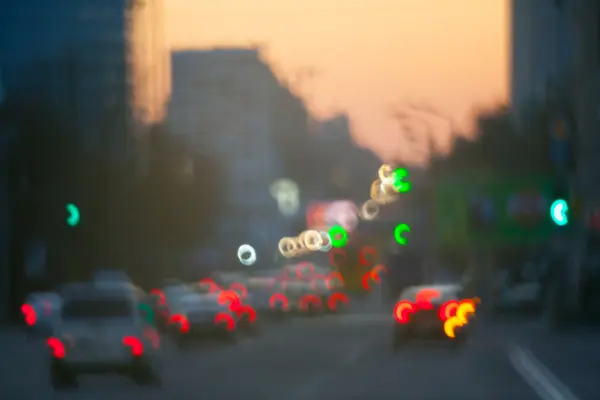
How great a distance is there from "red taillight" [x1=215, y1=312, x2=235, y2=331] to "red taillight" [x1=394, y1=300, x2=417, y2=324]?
218 inches

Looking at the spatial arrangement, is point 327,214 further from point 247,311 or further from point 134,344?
point 134,344

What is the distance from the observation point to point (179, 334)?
132 ft

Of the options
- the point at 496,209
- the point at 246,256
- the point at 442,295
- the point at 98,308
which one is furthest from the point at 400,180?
the point at 246,256

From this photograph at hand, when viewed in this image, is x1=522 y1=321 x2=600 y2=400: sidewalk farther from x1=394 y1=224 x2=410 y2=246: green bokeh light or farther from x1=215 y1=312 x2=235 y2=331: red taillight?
x1=215 y1=312 x2=235 y2=331: red taillight

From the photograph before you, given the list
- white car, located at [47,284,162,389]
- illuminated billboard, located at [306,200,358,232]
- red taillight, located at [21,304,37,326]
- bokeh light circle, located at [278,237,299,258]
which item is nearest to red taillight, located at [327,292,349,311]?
red taillight, located at [21,304,37,326]

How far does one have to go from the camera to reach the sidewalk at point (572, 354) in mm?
24844

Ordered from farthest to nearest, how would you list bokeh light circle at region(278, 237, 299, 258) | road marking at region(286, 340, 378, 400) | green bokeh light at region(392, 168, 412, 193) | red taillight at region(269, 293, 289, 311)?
bokeh light circle at region(278, 237, 299, 258)
red taillight at region(269, 293, 289, 311)
green bokeh light at region(392, 168, 412, 193)
road marking at region(286, 340, 378, 400)

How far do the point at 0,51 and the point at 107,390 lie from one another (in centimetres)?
13660

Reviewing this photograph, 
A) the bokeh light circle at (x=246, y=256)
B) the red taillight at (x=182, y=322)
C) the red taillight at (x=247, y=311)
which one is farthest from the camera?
the bokeh light circle at (x=246, y=256)

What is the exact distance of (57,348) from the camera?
24844 mm

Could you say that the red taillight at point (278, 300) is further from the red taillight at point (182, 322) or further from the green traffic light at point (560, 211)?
the green traffic light at point (560, 211)

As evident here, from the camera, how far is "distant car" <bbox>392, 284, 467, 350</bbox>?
37125mm

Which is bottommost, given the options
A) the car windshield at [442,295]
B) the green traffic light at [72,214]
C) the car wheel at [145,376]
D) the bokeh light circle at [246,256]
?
the bokeh light circle at [246,256]

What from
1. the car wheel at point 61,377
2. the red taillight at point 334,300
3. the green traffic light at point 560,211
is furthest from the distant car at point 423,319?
the red taillight at point 334,300
